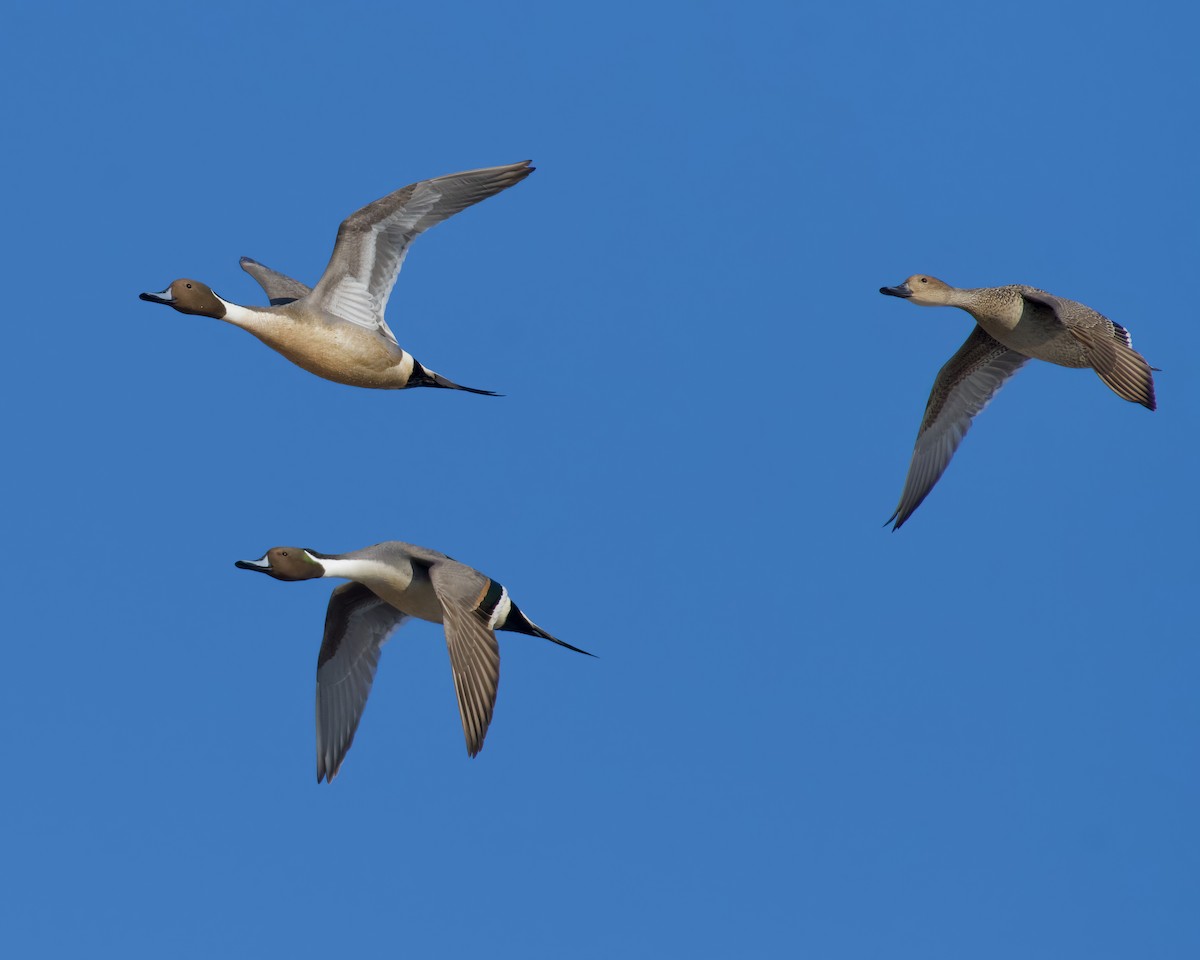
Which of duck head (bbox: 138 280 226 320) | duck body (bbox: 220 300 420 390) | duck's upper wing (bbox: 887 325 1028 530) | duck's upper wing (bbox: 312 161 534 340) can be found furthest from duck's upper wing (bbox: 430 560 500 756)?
duck's upper wing (bbox: 887 325 1028 530)

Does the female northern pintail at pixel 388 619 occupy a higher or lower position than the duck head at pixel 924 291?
lower

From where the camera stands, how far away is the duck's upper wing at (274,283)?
11773 millimetres

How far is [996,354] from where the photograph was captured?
12.0 meters

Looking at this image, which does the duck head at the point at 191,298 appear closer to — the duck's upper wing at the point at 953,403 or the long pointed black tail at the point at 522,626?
the long pointed black tail at the point at 522,626

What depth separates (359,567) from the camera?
9.34 m

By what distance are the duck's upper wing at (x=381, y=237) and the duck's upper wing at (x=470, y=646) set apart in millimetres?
1861

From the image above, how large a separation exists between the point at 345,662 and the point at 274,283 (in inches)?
122

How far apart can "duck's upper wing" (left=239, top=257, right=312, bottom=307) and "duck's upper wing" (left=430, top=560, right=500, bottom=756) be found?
353 centimetres

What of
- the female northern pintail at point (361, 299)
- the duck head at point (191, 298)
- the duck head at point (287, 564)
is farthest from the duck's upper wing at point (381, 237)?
the duck head at point (287, 564)

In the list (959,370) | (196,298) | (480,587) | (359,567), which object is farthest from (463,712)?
(959,370)

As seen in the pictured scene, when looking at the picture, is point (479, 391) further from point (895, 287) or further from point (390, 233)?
point (895, 287)

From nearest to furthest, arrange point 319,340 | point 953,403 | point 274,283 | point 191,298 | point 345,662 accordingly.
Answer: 1. point 319,340
2. point 191,298
3. point 345,662
4. point 274,283
5. point 953,403

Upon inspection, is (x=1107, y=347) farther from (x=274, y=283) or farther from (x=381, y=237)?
(x=274, y=283)

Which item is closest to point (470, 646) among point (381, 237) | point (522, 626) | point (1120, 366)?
point (522, 626)
